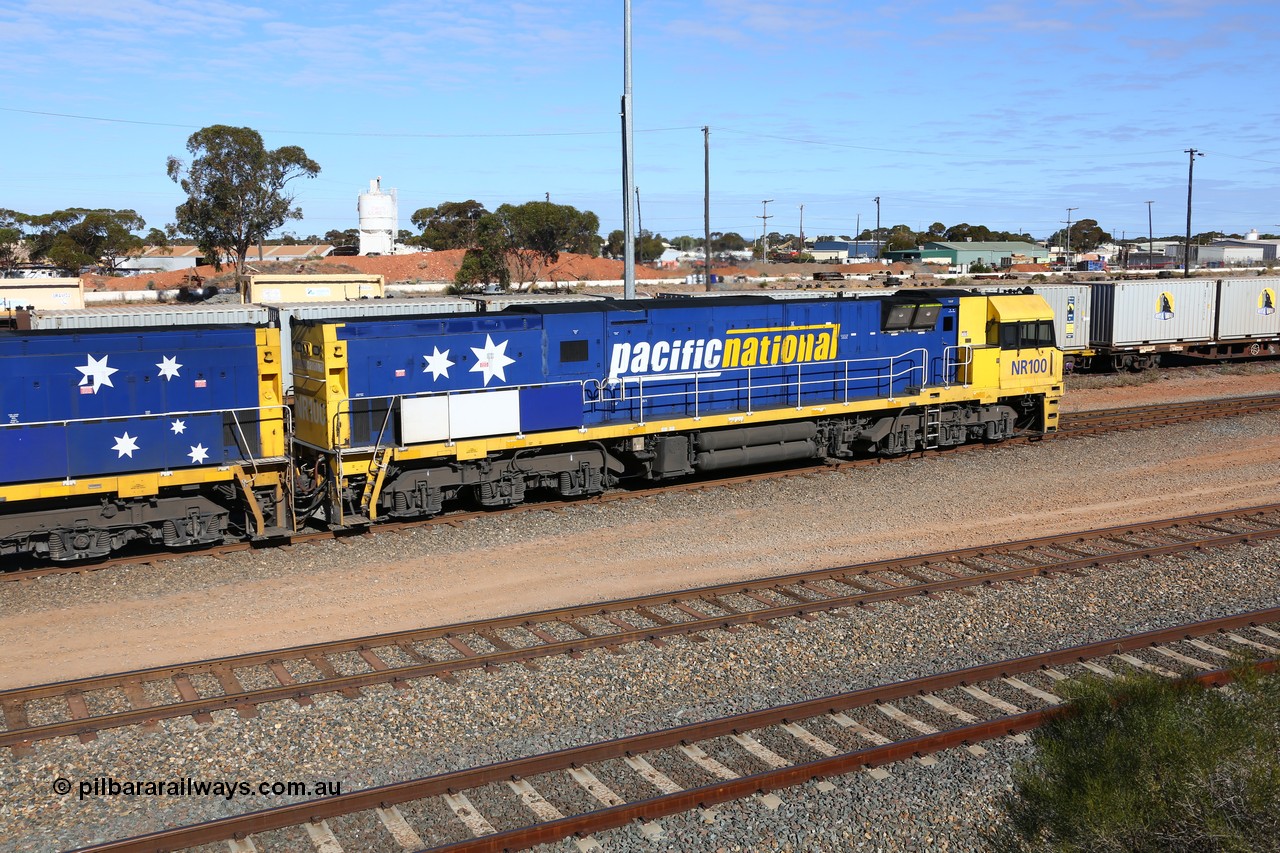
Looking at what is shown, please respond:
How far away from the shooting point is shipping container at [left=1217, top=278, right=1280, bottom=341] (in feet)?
123

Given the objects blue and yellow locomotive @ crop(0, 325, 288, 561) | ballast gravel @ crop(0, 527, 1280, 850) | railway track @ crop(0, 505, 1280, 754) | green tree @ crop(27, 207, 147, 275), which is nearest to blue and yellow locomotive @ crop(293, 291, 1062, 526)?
blue and yellow locomotive @ crop(0, 325, 288, 561)

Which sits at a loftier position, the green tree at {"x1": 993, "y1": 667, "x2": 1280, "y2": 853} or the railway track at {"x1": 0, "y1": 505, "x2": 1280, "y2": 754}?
the green tree at {"x1": 993, "y1": 667, "x2": 1280, "y2": 853}

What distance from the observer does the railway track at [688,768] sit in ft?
23.5

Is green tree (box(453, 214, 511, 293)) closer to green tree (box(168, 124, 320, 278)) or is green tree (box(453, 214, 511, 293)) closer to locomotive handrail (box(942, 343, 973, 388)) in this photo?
A: green tree (box(168, 124, 320, 278))

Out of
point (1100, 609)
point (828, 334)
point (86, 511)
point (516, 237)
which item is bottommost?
point (1100, 609)

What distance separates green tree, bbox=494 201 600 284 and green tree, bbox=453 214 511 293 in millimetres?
557

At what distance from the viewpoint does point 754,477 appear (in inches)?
768

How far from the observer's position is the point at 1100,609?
12.1 meters

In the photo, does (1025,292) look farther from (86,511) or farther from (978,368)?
(86,511)

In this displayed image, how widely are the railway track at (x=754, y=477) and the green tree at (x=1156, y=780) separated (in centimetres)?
1105

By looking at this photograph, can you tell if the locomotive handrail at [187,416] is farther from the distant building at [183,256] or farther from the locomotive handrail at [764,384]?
the distant building at [183,256]

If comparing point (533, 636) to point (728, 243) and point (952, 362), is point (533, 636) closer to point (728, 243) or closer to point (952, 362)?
point (952, 362)

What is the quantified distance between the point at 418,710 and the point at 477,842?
2.66 metres

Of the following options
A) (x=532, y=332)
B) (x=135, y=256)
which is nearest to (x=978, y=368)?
(x=532, y=332)
